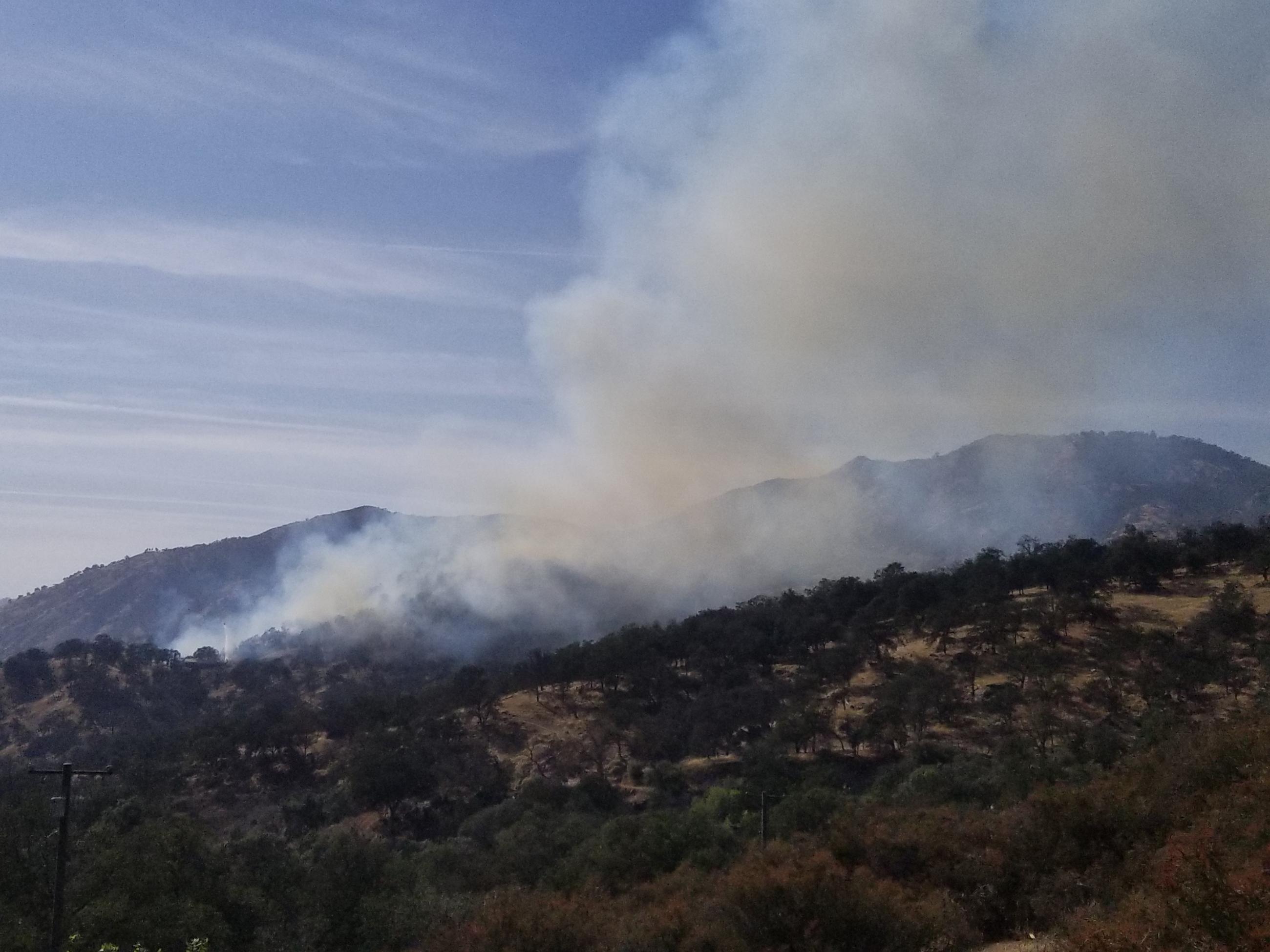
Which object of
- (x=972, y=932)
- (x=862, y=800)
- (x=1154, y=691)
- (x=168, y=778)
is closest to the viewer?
(x=972, y=932)

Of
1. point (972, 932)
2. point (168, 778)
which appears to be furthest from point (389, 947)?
point (168, 778)

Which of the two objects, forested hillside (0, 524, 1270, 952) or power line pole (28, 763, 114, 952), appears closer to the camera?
power line pole (28, 763, 114, 952)

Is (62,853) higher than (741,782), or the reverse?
(62,853)

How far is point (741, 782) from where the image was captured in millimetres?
59875

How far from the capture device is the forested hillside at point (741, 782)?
25.3 m

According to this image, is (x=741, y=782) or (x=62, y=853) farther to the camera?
(x=741, y=782)

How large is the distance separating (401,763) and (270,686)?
3124 inches

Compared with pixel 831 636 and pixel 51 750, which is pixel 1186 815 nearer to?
pixel 831 636

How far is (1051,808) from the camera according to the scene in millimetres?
28781

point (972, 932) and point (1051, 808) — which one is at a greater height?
point (1051, 808)

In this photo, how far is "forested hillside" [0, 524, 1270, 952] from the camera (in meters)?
25.3

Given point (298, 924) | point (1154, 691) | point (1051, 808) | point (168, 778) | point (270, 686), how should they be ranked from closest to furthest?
point (1051, 808) → point (298, 924) → point (1154, 691) → point (168, 778) → point (270, 686)

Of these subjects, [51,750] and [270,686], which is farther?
[270,686]

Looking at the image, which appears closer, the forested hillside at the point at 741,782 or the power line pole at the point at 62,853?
the power line pole at the point at 62,853
